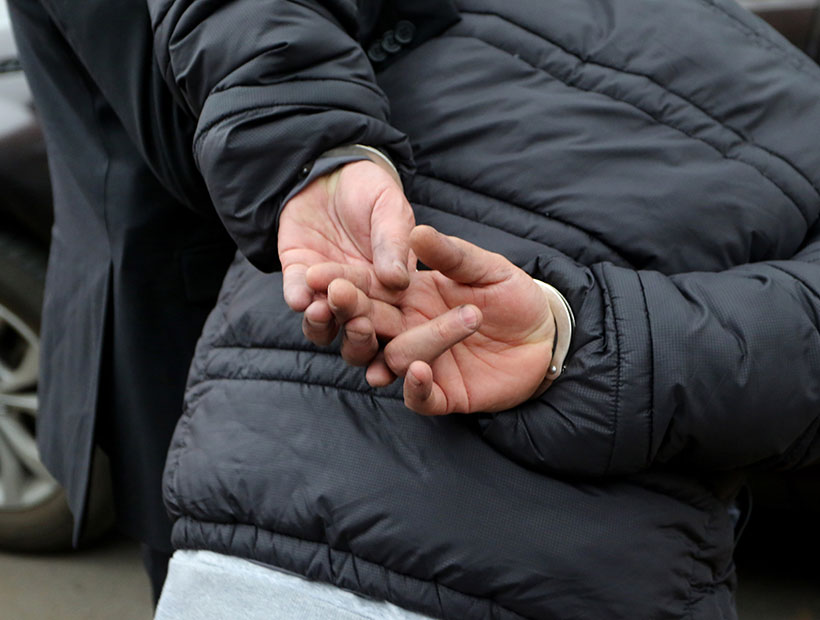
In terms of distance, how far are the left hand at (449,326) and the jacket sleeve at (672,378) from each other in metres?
0.04

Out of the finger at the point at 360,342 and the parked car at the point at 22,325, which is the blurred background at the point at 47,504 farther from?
the finger at the point at 360,342

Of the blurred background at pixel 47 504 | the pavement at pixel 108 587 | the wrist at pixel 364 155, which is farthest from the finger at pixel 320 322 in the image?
the pavement at pixel 108 587

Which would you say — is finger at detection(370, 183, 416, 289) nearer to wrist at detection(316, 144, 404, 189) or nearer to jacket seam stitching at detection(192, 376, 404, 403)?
wrist at detection(316, 144, 404, 189)

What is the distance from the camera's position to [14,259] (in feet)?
6.96

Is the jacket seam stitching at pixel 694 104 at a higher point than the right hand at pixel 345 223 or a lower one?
higher

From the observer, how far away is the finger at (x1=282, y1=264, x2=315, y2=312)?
90 centimetres

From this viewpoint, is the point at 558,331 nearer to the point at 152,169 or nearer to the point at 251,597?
the point at 251,597

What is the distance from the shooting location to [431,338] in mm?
865

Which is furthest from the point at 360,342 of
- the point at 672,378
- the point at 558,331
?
the point at 672,378

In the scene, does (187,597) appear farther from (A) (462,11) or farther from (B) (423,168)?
Answer: (A) (462,11)

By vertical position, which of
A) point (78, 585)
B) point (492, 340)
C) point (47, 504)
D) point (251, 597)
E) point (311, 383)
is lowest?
point (78, 585)

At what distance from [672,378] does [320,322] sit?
0.38 meters

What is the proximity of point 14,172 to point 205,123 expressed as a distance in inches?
45.2

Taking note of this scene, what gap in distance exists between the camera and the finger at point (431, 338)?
2.80 ft
